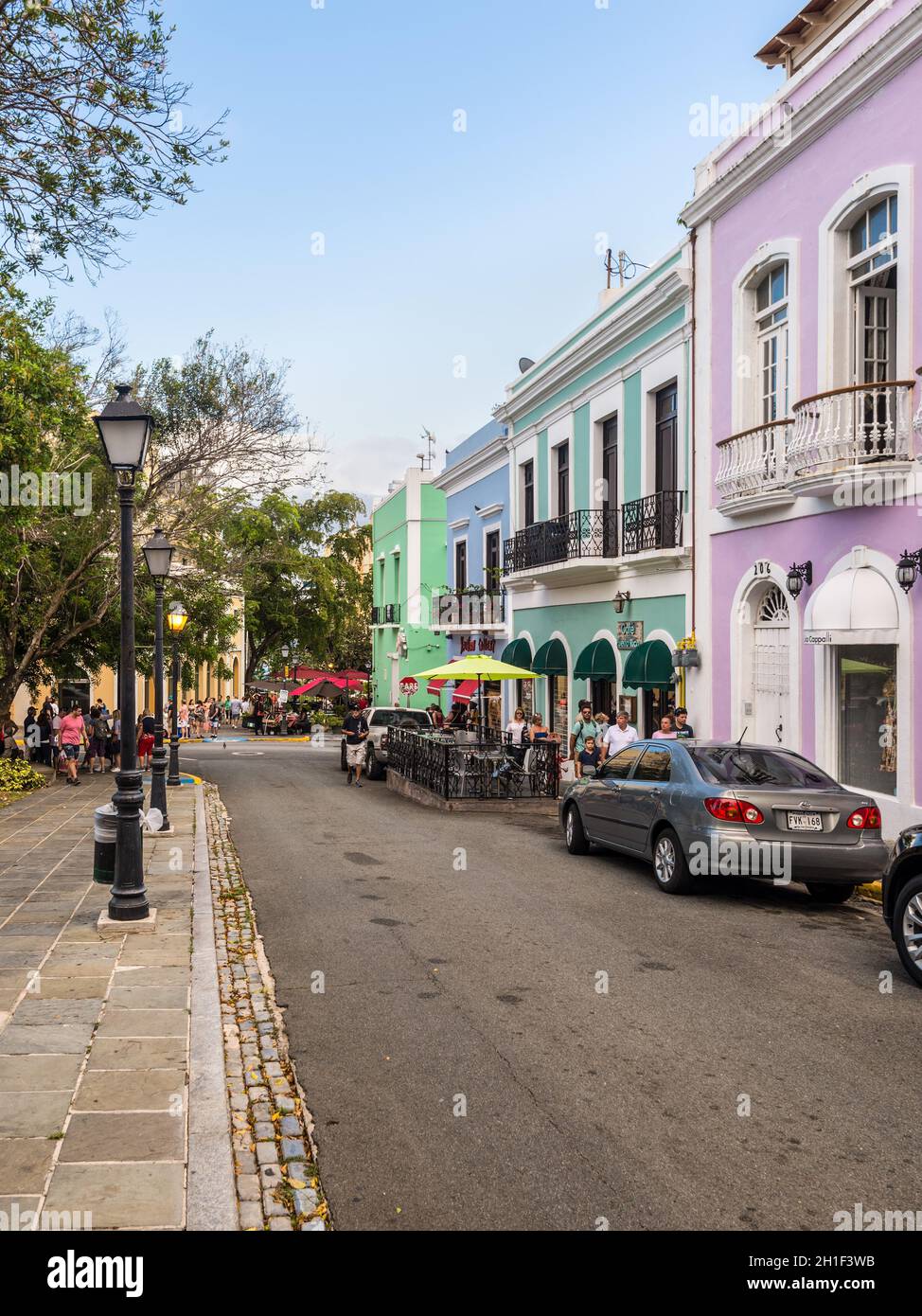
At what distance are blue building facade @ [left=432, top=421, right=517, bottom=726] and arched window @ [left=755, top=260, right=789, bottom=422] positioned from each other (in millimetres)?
11673

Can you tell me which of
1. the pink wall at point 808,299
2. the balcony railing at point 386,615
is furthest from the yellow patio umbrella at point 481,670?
the balcony railing at point 386,615

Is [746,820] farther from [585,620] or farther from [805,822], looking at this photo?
[585,620]

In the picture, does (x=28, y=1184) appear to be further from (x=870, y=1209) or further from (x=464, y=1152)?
(x=870, y=1209)

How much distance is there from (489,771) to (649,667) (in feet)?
10.6

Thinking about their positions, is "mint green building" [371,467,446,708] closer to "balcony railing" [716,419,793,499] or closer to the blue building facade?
the blue building facade

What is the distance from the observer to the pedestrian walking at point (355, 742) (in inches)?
926

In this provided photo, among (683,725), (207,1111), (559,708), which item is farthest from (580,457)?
(207,1111)

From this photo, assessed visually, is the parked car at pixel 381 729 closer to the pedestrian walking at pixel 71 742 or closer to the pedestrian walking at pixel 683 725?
the pedestrian walking at pixel 71 742

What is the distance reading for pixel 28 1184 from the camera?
13.6ft

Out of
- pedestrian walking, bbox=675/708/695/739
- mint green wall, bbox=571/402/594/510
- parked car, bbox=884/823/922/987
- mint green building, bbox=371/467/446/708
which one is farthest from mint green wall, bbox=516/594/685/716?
mint green building, bbox=371/467/446/708

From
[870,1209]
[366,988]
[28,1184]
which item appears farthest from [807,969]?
[28,1184]

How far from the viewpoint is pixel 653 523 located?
18.9 m

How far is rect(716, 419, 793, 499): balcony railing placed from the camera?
14359 millimetres

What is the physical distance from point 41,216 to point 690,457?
10.2 meters
